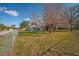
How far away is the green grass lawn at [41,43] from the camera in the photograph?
120 inches

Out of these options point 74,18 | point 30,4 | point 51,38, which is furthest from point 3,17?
point 74,18

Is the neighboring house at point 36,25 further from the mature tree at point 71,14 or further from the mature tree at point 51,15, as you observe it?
the mature tree at point 71,14

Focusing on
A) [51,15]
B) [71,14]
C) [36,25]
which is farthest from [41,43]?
[71,14]

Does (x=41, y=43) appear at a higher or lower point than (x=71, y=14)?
lower

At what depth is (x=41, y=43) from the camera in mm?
3080

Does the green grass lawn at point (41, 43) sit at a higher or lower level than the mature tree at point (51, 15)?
lower

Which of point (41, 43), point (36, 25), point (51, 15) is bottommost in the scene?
point (41, 43)

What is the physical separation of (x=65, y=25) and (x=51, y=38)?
233 mm

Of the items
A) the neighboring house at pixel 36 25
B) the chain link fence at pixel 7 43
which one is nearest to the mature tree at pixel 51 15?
the neighboring house at pixel 36 25

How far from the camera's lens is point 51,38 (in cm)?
310

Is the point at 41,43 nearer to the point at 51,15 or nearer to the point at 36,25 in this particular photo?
the point at 36,25

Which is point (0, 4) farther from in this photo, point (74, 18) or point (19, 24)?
point (74, 18)

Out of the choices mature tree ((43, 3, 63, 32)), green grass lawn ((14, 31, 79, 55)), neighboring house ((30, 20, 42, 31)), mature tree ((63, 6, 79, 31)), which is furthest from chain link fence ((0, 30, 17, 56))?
mature tree ((63, 6, 79, 31))

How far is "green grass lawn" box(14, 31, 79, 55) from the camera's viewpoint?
3.06 metres
